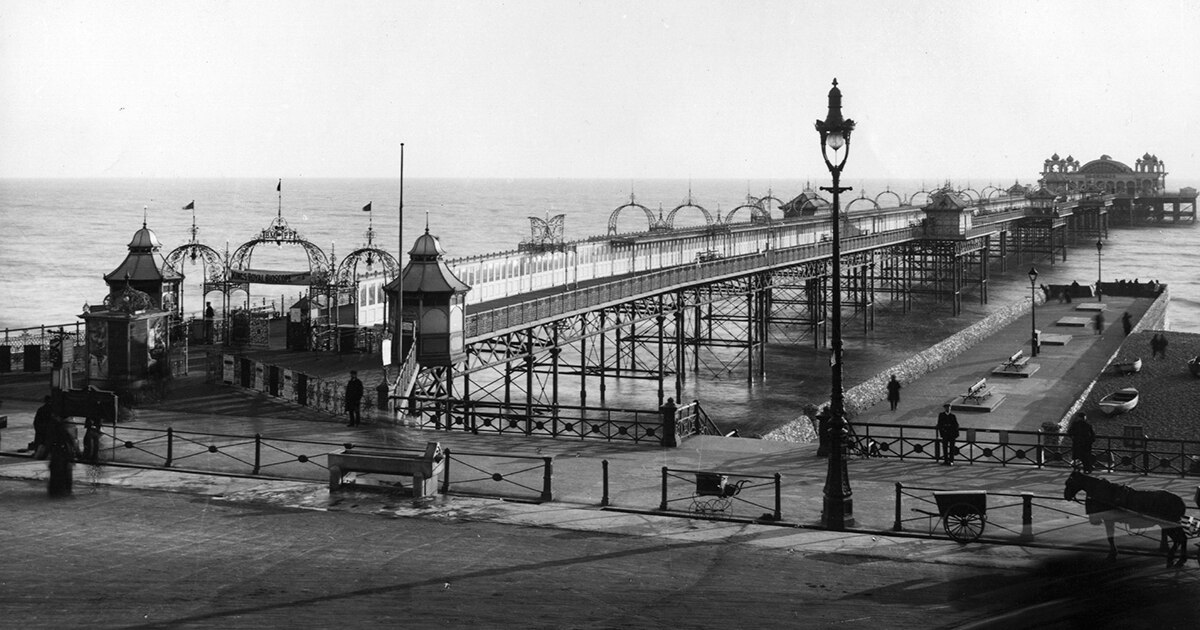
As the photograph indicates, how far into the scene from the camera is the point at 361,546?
50.6 ft

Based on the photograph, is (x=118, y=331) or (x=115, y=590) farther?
(x=118, y=331)

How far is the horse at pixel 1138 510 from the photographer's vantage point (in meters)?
14.9

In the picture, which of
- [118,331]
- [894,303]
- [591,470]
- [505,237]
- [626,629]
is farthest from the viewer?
[505,237]

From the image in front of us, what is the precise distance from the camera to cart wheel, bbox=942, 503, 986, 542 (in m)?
16.0

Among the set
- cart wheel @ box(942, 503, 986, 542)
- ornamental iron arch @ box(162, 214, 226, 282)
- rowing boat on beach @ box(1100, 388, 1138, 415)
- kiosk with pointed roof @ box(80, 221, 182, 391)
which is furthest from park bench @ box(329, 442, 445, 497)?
rowing boat on beach @ box(1100, 388, 1138, 415)

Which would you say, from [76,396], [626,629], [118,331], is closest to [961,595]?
[626,629]

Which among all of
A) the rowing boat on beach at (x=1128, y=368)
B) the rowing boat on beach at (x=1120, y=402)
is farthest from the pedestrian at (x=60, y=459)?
the rowing boat on beach at (x=1128, y=368)

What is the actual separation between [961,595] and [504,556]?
5.35 m

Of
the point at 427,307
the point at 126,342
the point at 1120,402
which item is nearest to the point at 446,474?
the point at 427,307

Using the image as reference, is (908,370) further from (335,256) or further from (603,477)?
(335,256)

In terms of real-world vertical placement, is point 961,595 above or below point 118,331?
below

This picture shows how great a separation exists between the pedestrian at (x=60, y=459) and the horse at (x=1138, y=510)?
46.3 feet

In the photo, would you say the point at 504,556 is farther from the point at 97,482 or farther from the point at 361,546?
the point at 97,482

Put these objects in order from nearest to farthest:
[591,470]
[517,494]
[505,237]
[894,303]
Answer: [517,494]
[591,470]
[894,303]
[505,237]
